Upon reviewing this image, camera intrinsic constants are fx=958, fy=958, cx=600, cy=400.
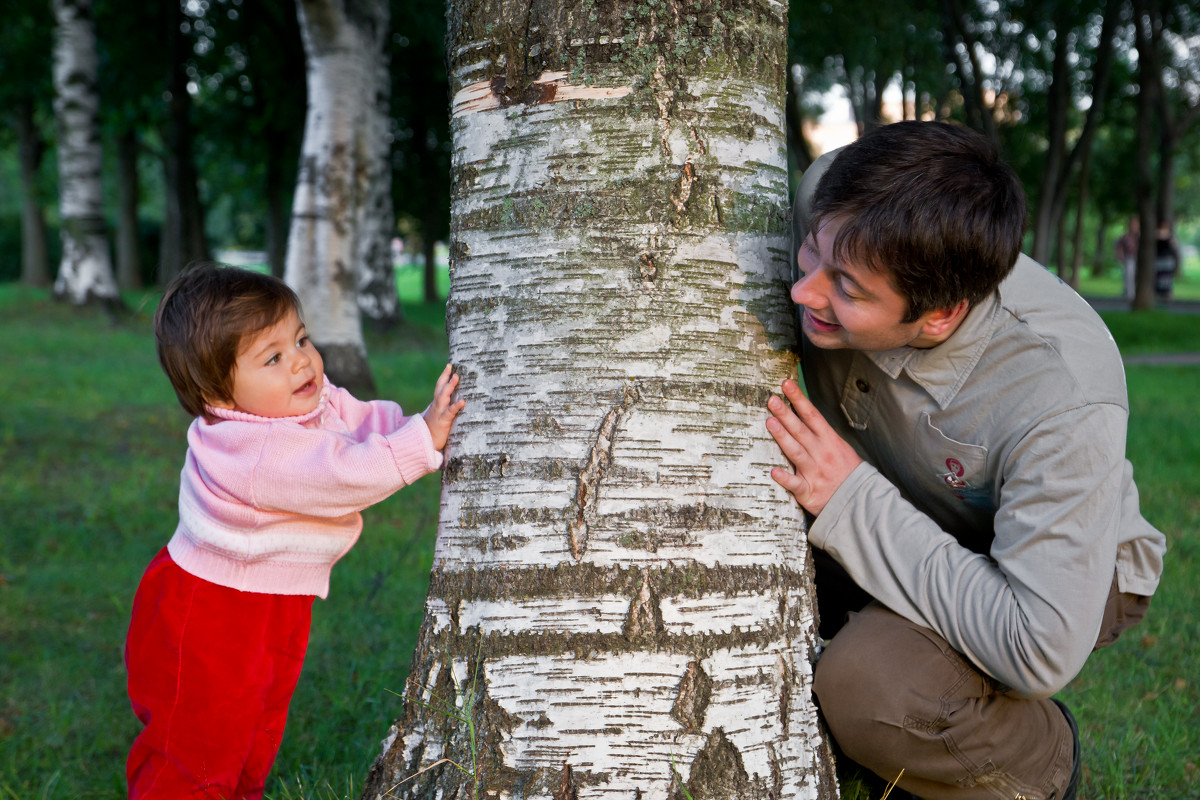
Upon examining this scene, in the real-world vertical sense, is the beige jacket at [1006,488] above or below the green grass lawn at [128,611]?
above

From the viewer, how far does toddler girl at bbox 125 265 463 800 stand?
2.34 meters

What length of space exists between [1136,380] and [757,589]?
10.9 m

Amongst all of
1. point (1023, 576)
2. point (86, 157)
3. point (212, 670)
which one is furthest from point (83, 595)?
point (86, 157)

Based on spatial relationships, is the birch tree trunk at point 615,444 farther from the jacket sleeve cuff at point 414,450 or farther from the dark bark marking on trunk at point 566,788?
the jacket sleeve cuff at point 414,450

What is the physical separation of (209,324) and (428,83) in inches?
774

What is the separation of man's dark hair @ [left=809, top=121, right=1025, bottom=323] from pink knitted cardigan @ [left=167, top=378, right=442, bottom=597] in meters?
1.06

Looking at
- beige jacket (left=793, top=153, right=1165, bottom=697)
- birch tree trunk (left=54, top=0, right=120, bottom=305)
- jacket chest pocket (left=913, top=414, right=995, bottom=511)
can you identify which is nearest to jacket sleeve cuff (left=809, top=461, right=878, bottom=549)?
beige jacket (left=793, top=153, right=1165, bottom=697)

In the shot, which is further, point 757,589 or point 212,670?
point 212,670

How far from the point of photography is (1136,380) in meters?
11.1

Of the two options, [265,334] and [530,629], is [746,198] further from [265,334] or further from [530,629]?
[265,334]

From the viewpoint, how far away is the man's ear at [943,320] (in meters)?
1.97

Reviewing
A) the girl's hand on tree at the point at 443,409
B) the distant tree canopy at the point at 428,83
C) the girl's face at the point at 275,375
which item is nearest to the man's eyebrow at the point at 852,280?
the girl's hand on tree at the point at 443,409

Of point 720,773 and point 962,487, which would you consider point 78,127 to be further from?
point 720,773

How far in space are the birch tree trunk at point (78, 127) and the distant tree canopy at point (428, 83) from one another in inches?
100
